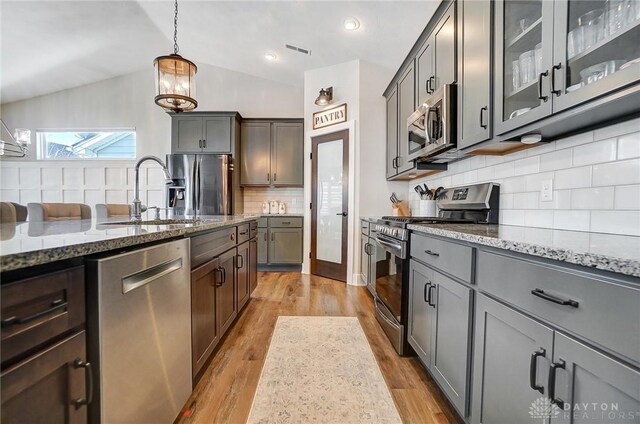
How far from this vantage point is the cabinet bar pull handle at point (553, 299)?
0.66 metres

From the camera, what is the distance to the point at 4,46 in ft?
11.7

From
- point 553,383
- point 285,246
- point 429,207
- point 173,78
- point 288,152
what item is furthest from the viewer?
point 288,152

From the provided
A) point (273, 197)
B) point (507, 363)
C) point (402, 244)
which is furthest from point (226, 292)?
point (273, 197)

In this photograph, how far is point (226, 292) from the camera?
1.86 m

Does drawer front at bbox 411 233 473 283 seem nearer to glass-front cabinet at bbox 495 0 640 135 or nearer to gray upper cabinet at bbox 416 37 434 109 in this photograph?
glass-front cabinet at bbox 495 0 640 135

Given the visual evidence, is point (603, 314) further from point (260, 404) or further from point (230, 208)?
point (230, 208)

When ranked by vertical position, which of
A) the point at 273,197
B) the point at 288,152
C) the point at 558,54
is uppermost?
the point at 288,152

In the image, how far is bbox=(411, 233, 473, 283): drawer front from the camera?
112cm

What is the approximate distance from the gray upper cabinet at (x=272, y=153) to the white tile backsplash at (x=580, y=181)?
308cm

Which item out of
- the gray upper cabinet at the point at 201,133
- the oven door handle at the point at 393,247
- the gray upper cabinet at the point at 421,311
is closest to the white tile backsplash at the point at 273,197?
the gray upper cabinet at the point at 201,133

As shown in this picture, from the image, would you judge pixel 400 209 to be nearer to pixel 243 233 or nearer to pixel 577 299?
pixel 243 233

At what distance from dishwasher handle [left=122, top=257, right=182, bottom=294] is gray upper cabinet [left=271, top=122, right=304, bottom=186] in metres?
3.31

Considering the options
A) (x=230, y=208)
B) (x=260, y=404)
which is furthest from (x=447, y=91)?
(x=230, y=208)

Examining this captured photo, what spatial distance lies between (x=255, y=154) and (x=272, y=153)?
294mm
